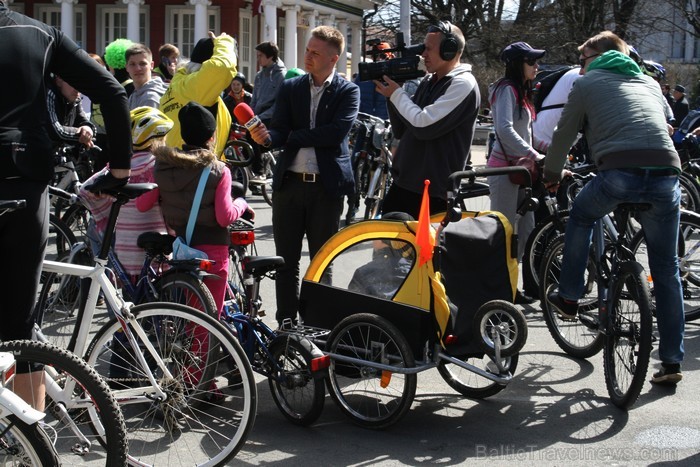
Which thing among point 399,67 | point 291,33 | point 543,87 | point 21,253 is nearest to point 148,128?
point 399,67

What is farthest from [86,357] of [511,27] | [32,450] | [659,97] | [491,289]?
[511,27]

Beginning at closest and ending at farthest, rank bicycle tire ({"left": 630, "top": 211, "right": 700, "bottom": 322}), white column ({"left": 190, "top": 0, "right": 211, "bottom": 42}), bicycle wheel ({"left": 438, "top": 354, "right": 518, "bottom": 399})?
bicycle wheel ({"left": 438, "top": 354, "right": 518, "bottom": 399}) < bicycle tire ({"left": 630, "top": 211, "right": 700, "bottom": 322}) < white column ({"left": 190, "top": 0, "right": 211, "bottom": 42})

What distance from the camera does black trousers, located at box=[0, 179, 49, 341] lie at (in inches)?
152

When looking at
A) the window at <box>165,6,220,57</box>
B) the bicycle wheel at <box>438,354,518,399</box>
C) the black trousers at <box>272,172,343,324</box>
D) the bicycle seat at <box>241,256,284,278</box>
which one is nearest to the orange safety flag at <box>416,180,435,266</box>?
the bicycle wheel at <box>438,354,518,399</box>

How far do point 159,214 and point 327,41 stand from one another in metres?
1.51

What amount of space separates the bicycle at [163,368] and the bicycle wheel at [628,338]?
81.0 inches

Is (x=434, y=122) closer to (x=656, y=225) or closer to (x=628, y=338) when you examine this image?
(x=656, y=225)

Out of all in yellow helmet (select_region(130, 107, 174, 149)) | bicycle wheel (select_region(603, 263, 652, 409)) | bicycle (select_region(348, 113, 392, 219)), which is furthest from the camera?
bicycle (select_region(348, 113, 392, 219))

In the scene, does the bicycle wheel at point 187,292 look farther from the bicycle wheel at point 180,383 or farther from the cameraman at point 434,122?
the cameraman at point 434,122

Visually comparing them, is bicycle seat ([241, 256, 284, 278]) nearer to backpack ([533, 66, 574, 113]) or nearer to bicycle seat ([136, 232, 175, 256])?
bicycle seat ([136, 232, 175, 256])

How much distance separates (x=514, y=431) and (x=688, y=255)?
2893mm

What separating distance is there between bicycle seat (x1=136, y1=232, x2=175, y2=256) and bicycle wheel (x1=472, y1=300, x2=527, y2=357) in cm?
162

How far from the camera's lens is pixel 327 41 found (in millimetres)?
6395

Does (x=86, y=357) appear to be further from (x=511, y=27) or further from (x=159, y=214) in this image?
(x=511, y=27)
